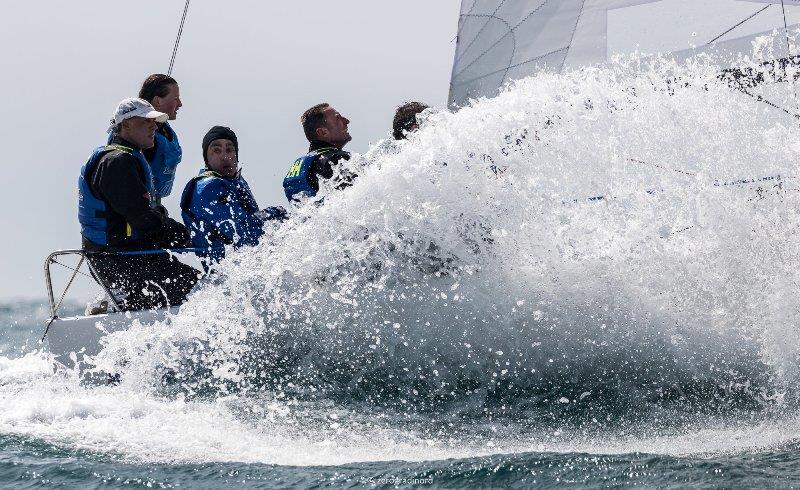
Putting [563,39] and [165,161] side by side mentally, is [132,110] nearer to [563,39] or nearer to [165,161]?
[165,161]

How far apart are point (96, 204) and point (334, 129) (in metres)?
1.14

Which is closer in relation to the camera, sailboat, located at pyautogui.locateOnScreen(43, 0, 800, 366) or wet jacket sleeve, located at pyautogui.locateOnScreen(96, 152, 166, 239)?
wet jacket sleeve, located at pyautogui.locateOnScreen(96, 152, 166, 239)

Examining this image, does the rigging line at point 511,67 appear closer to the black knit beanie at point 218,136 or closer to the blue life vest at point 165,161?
the black knit beanie at point 218,136

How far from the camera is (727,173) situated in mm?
3482

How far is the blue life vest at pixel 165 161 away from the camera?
448cm

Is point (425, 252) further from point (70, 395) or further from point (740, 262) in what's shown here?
point (70, 395)

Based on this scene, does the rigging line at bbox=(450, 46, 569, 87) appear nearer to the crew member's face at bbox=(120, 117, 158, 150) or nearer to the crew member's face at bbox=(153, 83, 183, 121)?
the crew member's face at bbox=(153, 83, 183, 121)

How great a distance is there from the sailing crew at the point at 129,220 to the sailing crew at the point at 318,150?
61cm

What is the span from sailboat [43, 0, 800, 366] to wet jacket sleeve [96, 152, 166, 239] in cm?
31

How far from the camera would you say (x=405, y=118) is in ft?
14.5

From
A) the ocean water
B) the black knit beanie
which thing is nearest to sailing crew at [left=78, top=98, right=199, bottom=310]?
the black knit beanie

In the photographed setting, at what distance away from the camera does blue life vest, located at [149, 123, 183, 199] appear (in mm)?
4480

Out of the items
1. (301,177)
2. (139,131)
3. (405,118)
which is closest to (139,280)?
(139,131)

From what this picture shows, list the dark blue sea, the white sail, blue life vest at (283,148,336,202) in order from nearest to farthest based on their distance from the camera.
→ the dark blue sea, blue life vest at (283,148,336,202), the white sail
